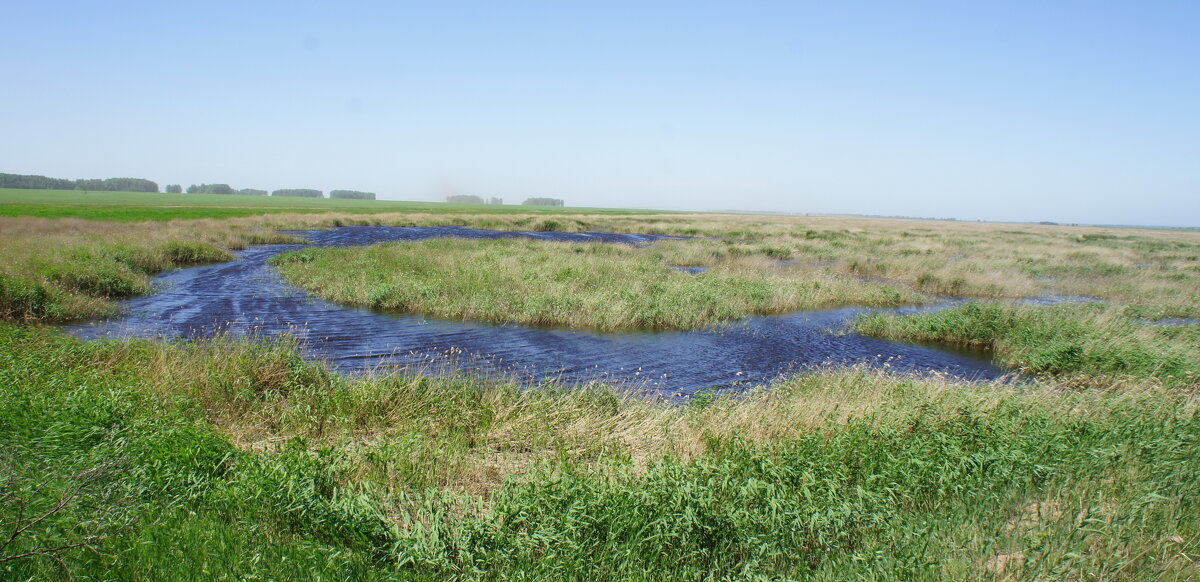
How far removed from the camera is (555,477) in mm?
6824

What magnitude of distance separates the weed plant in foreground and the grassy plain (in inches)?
1.3

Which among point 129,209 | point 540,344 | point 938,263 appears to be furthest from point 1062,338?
point 129,209

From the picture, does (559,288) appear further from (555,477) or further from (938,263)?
(938,263)

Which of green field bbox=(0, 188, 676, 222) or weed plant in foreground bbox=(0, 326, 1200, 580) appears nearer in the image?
weed plant in foreground bbox=(0, 326, 1200, 580)

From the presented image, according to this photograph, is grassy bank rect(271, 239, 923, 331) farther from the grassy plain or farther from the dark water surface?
the grassy plain

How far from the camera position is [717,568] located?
16.1 ft

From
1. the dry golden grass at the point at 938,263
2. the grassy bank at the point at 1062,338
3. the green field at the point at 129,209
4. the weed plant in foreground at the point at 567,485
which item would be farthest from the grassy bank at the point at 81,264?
the grassy bank at the point at 1062,338

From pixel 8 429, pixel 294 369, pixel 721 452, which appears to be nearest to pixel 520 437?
pixel 721 452

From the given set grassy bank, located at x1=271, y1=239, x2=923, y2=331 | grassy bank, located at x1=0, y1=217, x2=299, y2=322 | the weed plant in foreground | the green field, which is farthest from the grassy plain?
the green field

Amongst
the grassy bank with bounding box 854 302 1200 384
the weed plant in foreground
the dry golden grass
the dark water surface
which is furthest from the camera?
the dry golden grass

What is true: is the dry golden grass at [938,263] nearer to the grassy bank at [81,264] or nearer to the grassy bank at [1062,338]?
the grassy bank at [81,264]

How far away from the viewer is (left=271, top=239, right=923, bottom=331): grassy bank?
19.3 meters

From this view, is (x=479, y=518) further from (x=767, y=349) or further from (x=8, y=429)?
(x=767, y=349)

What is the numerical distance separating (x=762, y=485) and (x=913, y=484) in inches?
69.7
